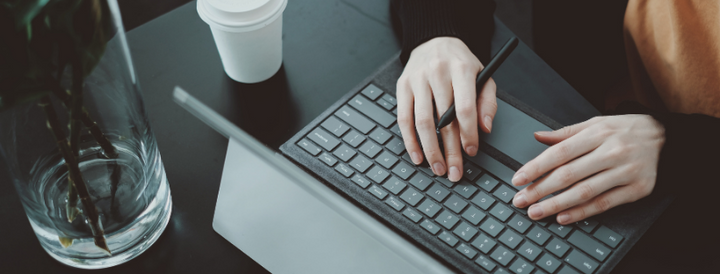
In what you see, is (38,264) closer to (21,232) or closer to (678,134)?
(21,232)

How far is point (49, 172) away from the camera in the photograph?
47 centimetres

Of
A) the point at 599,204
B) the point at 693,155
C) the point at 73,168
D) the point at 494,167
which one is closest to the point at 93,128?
the point at 73,168

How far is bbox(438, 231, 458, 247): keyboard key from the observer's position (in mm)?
515

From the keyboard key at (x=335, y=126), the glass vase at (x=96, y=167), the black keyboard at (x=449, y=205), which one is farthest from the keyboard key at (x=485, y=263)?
A: the glass vase at (x=96, y=167)

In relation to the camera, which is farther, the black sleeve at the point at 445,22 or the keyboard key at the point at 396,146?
the black sleeve at the point at 445,22

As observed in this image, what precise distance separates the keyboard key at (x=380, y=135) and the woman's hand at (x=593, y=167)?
16cm

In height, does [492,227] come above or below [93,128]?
below

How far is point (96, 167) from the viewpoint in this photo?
1.57 ft

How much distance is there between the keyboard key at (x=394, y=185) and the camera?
1.80ft

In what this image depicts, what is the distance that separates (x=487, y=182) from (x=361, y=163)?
143 millimetres

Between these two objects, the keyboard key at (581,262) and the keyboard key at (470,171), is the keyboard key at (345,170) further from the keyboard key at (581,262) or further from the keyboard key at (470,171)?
the keyboard key at (581,262)

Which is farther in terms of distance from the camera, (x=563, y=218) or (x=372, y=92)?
(x=372, y=92)

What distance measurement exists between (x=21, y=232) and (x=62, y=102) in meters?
0.26

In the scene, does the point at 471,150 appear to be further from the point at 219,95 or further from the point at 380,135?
the point at 219,95
